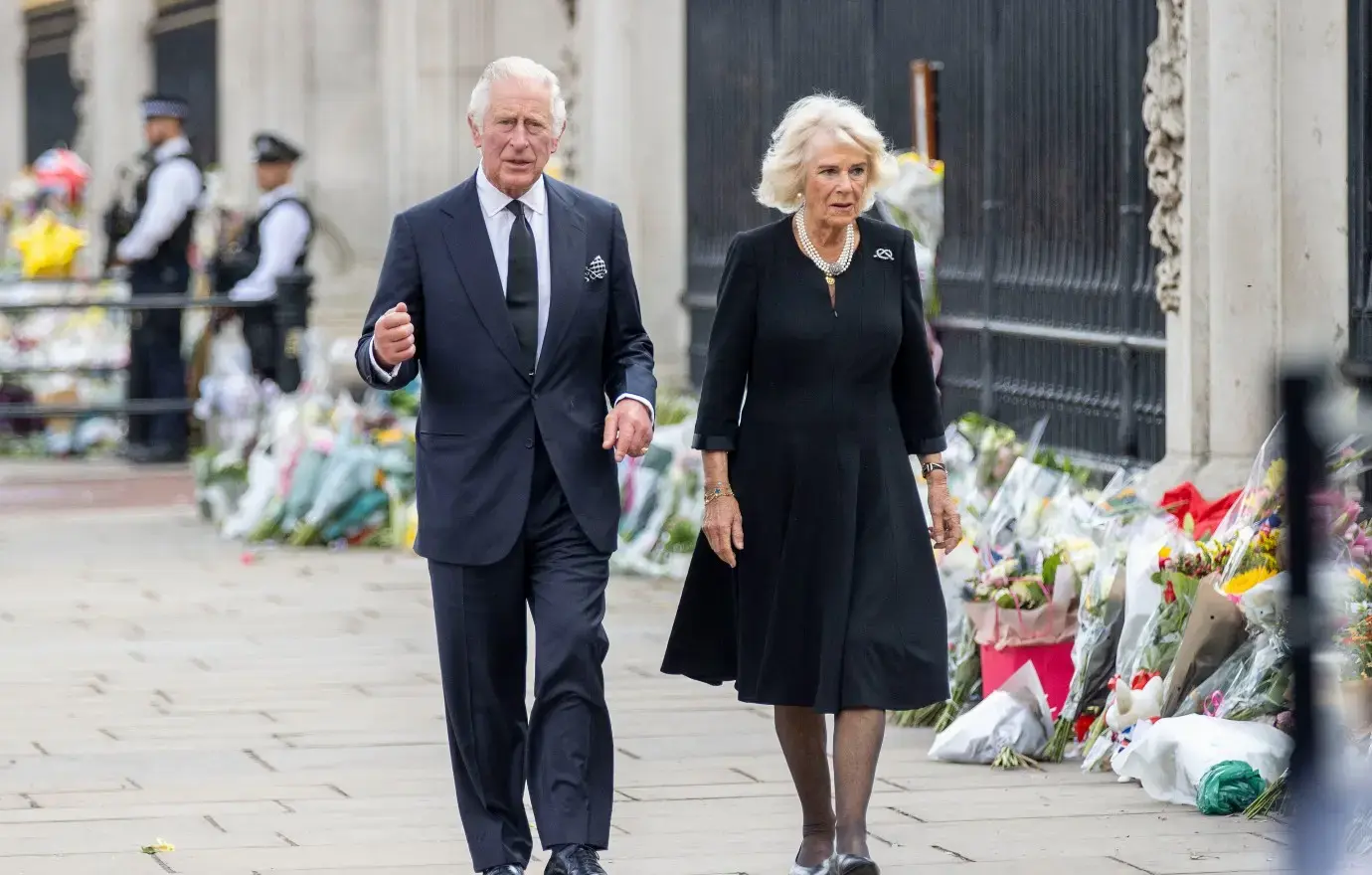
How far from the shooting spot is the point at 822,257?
17.7ft

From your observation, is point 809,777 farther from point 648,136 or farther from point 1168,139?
point 648,136

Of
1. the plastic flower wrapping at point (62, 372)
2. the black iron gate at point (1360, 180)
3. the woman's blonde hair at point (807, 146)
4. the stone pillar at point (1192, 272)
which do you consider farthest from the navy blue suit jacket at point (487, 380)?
the plastic flower wrapping at point (62, 372)

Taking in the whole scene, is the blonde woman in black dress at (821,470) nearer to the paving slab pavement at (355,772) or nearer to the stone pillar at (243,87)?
the paving slab pavement at (355,772)

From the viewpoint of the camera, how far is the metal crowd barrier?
14.9 metres

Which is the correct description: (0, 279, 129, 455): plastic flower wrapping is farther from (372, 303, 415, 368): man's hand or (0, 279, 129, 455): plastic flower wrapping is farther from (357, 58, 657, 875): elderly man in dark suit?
(372, 303, 415, 368): man's hand

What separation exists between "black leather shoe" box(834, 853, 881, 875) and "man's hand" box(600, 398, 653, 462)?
36.4 inches

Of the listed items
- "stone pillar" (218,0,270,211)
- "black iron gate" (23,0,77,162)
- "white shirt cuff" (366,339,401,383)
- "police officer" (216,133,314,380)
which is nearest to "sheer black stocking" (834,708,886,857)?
"white shirt cuff" (366,339,401,383)

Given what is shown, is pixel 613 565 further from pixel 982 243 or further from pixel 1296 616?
pixel 1296 616

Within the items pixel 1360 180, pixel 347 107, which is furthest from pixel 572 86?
pixel 1360 180

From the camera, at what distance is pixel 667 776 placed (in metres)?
6.75

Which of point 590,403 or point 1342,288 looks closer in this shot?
point 590,403

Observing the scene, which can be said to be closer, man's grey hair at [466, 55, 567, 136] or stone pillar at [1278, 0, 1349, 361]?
man's grey hair at [466, 55, 567, 136]

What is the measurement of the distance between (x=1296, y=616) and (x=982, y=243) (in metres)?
8.27

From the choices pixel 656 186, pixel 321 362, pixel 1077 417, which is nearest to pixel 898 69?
pixel 1077 417
